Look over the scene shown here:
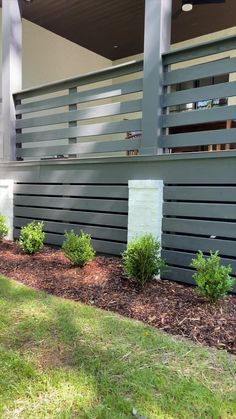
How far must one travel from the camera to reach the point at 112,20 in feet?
21.1

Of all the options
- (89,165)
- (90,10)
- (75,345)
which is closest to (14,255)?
(89,165)

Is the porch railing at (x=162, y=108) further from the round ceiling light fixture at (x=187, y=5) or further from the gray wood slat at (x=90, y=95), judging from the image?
the round ceiling light fixture at (x=187, y=5)

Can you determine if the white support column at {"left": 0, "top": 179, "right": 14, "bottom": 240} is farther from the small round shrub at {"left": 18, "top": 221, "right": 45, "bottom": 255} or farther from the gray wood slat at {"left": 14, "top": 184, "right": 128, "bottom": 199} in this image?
the small round shrub at {"left": 18, "top": 221, "right": 45, "bottom": 255}

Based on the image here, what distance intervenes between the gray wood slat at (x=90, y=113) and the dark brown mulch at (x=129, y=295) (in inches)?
63.7

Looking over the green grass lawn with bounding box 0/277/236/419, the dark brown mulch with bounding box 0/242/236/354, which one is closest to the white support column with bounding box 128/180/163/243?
the dark brown mulch with bounding box 0/242/236/354

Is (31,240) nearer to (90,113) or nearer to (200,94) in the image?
(90,113)

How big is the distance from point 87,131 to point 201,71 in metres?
1.50

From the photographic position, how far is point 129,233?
147 inches

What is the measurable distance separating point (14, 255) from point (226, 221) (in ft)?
8.18

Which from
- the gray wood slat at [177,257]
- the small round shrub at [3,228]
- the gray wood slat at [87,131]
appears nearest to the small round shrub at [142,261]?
the gray wood slat at [177,257]

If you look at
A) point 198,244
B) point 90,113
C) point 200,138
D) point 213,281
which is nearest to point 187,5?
point 90,113

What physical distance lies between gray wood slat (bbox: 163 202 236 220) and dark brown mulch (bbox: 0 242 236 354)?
67 cm

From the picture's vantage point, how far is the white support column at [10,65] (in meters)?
4.99

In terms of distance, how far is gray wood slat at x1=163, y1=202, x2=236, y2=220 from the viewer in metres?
3.12
